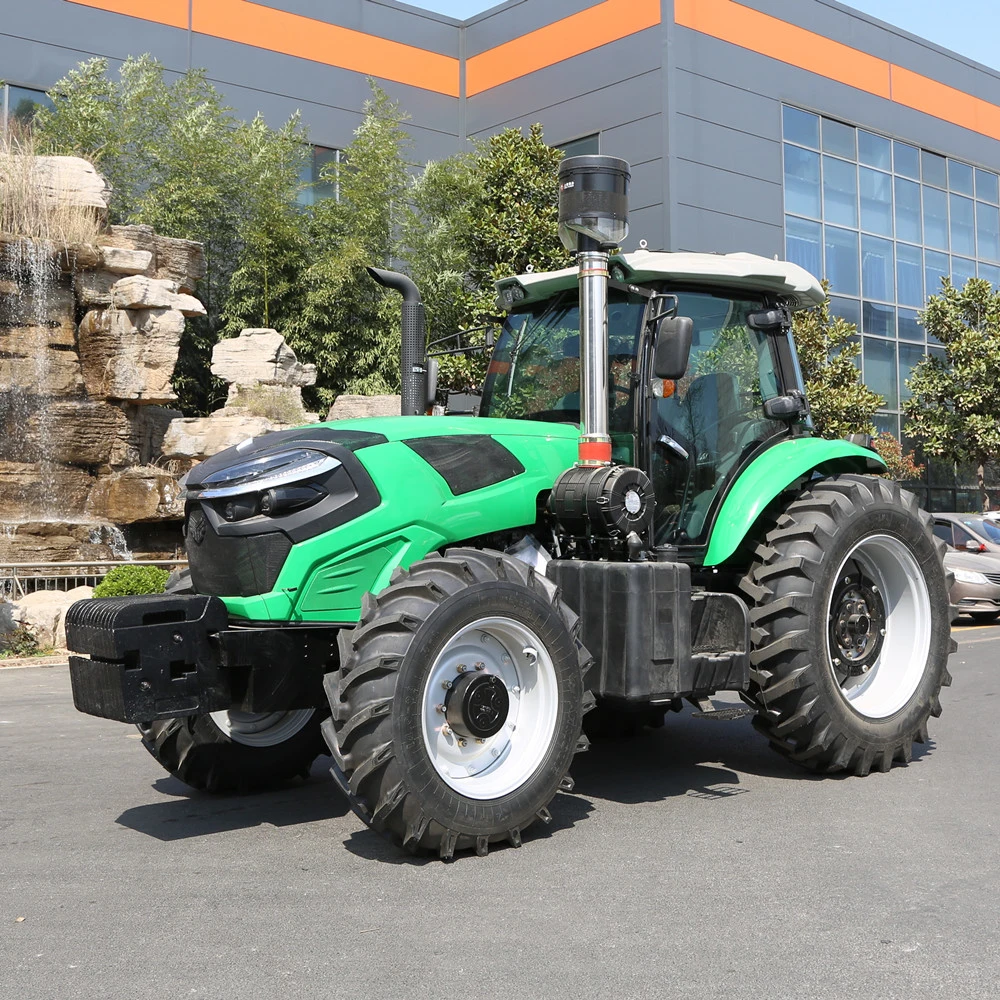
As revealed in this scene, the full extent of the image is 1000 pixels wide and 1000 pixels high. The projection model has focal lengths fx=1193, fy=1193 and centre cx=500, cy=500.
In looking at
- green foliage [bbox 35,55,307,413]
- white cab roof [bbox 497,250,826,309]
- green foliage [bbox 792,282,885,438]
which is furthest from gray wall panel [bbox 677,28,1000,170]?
white cab roof [bbox 497,250,826,309]

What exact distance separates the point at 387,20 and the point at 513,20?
2.83 m

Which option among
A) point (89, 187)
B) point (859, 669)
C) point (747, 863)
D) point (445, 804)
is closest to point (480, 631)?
point (445, 804)

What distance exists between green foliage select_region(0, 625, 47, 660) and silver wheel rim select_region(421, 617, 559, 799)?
841 cm

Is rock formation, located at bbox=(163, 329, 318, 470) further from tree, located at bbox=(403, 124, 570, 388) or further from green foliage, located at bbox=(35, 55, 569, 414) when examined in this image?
green foliage, located at bbox=(35, 55, 569, 414)

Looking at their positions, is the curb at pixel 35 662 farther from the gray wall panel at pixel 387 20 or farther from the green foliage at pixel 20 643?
the gray wall panel at pixel 387 20

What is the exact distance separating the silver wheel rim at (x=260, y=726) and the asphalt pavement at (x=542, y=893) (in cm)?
28

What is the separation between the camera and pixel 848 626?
20.7ft

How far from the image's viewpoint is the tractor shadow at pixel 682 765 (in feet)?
19.4

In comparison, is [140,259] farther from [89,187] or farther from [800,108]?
[800,108]

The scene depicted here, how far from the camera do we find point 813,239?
88.0 ft

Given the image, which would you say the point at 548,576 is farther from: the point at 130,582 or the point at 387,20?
the point at 387,20

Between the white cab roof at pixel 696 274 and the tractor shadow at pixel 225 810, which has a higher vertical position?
the white cab roof at pixel 696 274

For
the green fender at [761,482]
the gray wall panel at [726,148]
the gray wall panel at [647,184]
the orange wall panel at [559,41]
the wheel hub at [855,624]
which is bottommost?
the wheel hub at [855,624]

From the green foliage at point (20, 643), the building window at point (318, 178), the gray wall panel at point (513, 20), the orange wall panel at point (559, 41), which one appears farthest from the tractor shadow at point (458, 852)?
the gray wall panel at point (513, 20)
